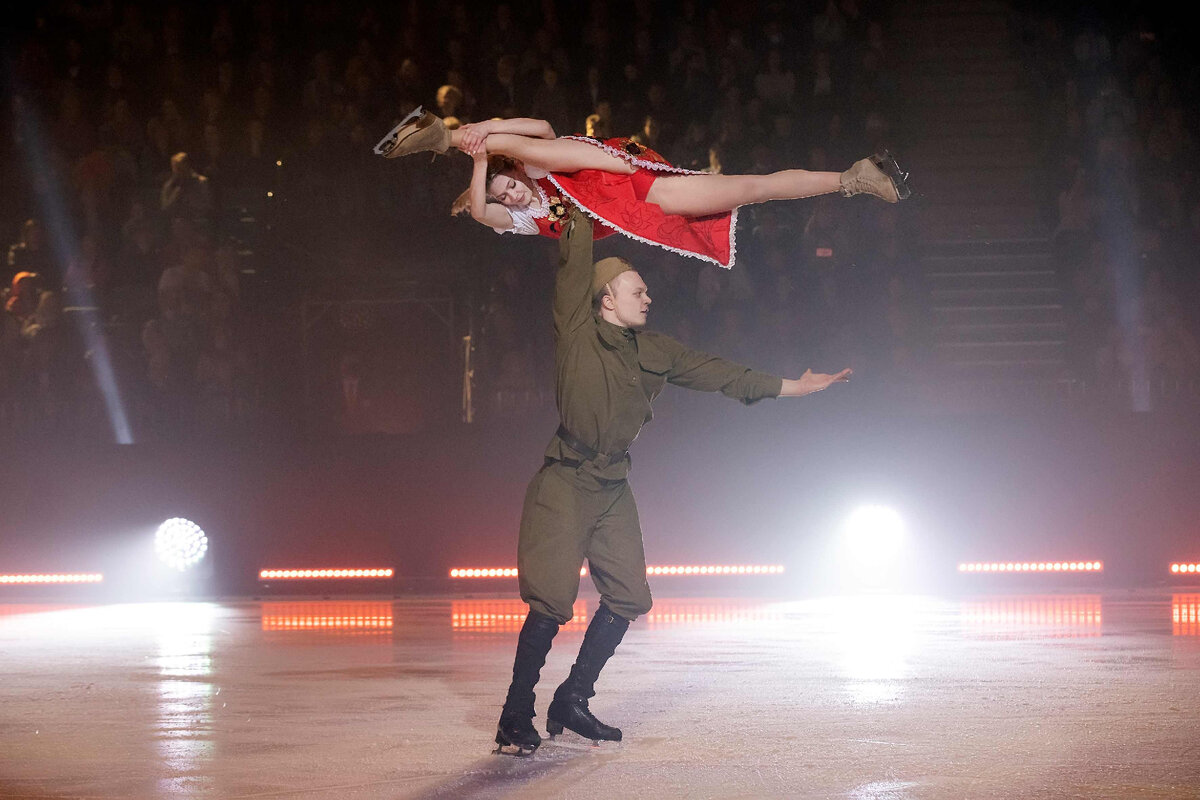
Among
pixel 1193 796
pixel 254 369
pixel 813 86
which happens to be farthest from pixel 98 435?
pixel 1193 796

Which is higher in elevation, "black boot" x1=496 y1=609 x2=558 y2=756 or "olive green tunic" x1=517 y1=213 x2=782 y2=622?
"olive green tunic" x1=517 y1=213 x2=782 y2=622

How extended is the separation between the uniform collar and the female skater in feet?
0.84

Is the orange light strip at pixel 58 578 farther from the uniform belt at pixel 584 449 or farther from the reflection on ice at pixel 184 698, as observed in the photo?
the uniform belt at pixel 584 449

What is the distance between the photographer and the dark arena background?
4367 mm

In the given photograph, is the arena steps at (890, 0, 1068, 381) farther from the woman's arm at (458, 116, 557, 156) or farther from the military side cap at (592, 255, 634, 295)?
the woman's arm at (458, 116, 557, 156)

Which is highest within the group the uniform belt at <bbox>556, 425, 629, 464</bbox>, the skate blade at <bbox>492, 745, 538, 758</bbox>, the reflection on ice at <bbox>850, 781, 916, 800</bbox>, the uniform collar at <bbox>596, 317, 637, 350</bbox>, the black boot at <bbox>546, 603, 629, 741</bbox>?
the uniform collar at <bbox>596, 317, 637, 350</bbox>

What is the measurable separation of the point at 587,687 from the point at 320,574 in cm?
497

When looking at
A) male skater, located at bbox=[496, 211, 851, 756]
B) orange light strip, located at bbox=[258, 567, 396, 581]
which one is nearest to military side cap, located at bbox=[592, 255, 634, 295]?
male skater, located at bbox=[496, 211, 851, 756]

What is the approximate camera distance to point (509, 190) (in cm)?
387

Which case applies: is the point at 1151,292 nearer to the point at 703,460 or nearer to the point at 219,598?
the point at 703,460

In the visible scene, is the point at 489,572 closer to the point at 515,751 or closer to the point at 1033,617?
the point at 1033,617

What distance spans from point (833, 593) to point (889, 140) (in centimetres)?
398

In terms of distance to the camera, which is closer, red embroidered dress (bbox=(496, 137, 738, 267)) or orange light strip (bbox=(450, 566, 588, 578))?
red embroidered dress (bbox=(496, 137, 738, 267))

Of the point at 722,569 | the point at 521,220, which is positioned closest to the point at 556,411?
the point at 722,569
